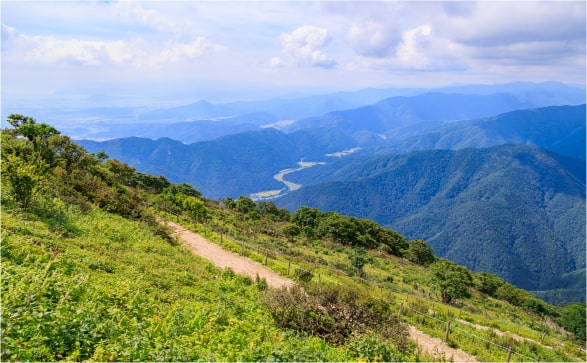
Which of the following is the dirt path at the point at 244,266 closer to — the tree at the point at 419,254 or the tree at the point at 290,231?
the tree at the point at 290,231

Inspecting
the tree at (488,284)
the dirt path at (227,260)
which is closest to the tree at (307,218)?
the tree at (488,284)

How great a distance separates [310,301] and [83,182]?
18654 millimetres

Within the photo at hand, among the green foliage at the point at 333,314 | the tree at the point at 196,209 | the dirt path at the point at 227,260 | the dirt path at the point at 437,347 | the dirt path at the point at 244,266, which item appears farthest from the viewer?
the tree at the point at 196,209

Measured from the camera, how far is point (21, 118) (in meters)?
26.1

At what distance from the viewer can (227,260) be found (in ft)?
67.2

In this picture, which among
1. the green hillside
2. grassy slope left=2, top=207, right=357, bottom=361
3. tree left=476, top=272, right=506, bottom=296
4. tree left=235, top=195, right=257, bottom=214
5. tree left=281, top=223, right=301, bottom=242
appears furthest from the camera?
tree left=235, top=195, right=257, bottom=214

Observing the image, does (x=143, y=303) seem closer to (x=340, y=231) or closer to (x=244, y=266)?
(x=244, y=266)

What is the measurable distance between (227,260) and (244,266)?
4.57ft

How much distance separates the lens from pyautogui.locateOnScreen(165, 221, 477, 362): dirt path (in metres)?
12.8

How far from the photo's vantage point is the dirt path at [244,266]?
12.8m

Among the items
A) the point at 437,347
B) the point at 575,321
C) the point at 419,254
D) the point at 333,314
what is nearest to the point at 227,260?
the point at 333,314

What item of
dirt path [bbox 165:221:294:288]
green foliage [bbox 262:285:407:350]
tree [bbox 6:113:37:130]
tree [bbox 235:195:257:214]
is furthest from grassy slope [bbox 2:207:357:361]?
tree [bbox 235:195:257:214]

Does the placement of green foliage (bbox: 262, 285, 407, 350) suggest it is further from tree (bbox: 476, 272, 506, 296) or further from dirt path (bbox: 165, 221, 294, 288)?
tree (bbox: 476, 272, 506, 296)

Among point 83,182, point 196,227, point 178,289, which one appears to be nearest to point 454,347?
point 178,289
